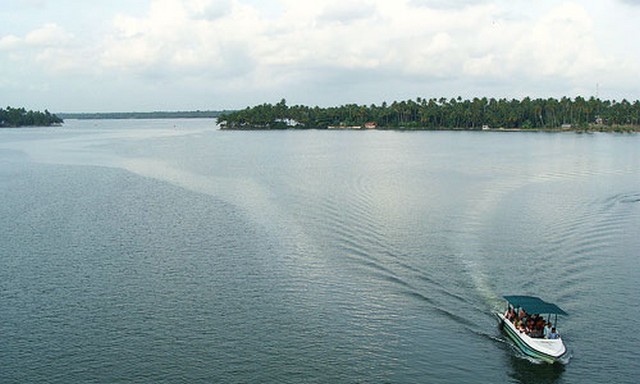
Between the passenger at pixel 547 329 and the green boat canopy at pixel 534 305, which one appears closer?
the passenger at pixel 547 329

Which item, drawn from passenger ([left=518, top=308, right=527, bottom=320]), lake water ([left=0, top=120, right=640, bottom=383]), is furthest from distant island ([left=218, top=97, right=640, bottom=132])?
passenger ([left=518, top=308, right=527, bottom=320])

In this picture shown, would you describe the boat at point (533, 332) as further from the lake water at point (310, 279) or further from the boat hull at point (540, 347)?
the lake water at point (310, 279)

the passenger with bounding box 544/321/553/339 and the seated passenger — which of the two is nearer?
the seated passenger

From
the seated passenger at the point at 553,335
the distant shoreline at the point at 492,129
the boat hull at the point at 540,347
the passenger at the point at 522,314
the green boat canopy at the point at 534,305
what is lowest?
the boat hull at the point at 540,347

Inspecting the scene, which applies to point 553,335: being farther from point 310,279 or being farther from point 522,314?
point 310,279

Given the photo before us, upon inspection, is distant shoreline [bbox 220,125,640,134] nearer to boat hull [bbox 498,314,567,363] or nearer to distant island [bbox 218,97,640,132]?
distant island [bbox 218,97,640,132]

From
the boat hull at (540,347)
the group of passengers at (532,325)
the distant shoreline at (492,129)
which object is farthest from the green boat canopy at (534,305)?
the distant shoreline at (492,129)

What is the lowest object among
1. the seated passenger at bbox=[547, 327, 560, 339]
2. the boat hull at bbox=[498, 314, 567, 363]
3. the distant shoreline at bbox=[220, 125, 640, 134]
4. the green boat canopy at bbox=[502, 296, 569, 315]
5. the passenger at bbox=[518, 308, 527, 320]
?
the boat hull at bbox=[498, 314, 567, 363]

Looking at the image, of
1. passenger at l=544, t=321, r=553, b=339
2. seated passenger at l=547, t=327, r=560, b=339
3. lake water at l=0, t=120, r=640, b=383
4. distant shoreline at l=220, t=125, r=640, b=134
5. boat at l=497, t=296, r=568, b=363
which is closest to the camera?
lake water at l=0, t=120, r=640, b=383
